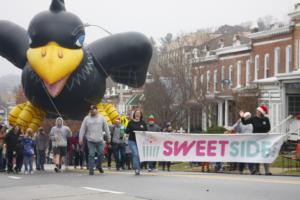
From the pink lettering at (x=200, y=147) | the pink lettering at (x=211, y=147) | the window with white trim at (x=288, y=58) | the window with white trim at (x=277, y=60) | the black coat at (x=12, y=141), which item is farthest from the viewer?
the window with white trim at (x=277, y=60)

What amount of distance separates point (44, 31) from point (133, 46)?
339 centimetres

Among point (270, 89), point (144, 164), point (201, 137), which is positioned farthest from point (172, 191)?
point (270, 89)

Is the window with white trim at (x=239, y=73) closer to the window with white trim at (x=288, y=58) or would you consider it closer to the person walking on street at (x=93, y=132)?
the window with white trim at (x=288, y=58)

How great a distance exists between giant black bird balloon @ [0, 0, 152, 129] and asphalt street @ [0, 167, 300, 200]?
6598 millimetres

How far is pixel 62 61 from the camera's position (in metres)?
19.4

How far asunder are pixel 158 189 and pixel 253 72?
35409 millimetres

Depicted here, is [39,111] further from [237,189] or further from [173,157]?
[237,189]

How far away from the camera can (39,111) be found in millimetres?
21406

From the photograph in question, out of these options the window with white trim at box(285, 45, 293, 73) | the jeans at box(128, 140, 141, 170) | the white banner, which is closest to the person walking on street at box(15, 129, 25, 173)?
the white banner

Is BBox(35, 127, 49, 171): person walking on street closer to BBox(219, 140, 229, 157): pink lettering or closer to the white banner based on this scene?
the white banner

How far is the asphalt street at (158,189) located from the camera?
10001 mm

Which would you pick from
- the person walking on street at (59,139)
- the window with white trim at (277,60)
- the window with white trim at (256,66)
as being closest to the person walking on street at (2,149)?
the person walking on street at (59,139)

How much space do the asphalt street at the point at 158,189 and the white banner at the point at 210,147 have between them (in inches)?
94.2

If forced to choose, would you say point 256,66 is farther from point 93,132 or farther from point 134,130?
point 93,132
